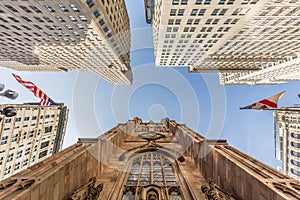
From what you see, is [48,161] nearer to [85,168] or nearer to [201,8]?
[85,168]

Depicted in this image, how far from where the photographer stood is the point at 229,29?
3809 centimetres

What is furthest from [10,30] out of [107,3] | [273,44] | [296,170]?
[296,170]

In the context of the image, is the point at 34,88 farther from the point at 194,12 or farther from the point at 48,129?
the point at 48,129

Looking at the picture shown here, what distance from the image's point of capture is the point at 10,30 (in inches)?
1516

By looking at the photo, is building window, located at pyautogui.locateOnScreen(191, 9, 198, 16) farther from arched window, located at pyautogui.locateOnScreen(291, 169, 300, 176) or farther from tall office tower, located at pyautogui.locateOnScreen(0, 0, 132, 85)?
arched window, located at pyautogui.locateOnScreen(291, 169, 300, 176)

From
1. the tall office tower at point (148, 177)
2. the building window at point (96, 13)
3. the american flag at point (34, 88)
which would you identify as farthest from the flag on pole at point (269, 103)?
the building window at point (96, 13)

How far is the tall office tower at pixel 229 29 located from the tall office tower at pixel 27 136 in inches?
1416

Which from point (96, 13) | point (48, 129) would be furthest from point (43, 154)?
point (96, 13)

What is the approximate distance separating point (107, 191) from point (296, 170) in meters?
66.2

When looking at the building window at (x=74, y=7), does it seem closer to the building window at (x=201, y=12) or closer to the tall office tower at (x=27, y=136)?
the tall office tower at (x=27, y=136)

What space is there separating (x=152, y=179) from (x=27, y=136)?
53820 millimetres

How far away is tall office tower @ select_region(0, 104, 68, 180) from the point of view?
45.1m

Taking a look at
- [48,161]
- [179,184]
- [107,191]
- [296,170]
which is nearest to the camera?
[48,161]

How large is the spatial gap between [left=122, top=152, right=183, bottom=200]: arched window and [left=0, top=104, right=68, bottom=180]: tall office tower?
30658mm
